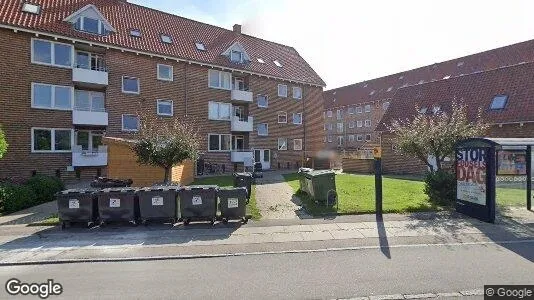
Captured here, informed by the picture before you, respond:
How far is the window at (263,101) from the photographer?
97.7 feet

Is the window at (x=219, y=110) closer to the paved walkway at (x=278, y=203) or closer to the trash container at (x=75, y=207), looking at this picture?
the paved walkway at (x=278, y=203)

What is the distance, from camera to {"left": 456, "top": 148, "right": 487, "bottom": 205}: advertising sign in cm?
928

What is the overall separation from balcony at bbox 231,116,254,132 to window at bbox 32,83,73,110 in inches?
472

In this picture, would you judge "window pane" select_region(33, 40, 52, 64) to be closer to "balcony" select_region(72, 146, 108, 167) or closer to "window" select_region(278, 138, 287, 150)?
"balcony" select_region(72, 146, 108, 167)

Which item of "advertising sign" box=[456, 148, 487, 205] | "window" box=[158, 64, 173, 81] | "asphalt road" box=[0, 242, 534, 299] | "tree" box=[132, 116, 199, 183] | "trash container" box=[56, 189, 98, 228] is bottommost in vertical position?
"asphalt road" box=[0, 242, 534, 299]

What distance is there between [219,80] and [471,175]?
21102 millimetres

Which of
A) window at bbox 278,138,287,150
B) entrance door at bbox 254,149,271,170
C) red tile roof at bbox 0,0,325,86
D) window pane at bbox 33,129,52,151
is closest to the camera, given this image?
window pane at bbox 33,129,52,151

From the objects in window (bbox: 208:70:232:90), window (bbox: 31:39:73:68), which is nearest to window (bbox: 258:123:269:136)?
window (bbox: 208:70:232:90)

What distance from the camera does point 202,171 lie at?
80.6 feet

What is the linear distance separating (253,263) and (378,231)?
3702 millimetres

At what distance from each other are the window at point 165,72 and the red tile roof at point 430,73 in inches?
1389

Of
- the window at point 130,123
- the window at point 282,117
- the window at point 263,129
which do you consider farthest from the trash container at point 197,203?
the window at point 282,117

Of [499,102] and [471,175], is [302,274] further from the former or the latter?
[499,102]

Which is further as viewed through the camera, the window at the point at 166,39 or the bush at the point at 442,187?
the window at the point at 166,39
